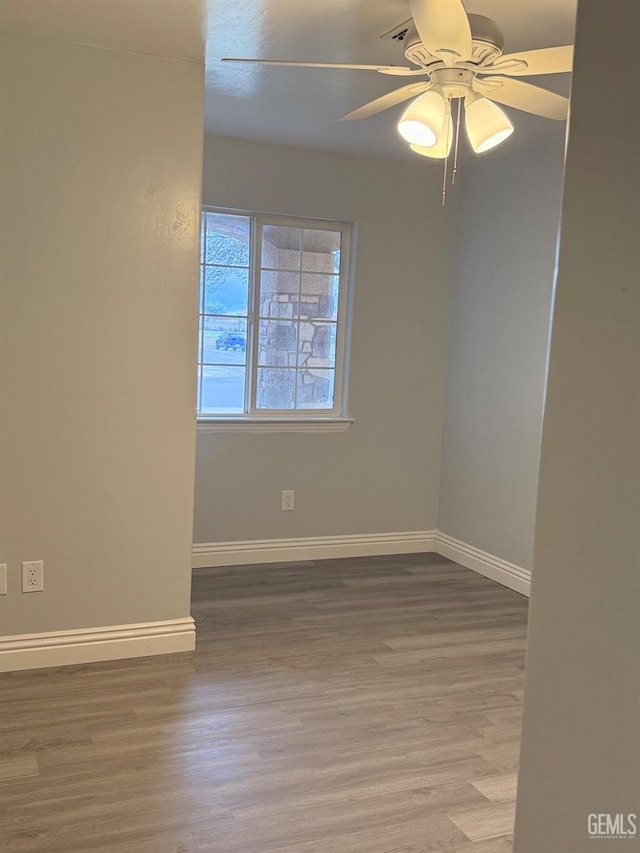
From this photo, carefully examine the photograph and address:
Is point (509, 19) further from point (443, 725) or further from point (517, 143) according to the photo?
point (443, 725)

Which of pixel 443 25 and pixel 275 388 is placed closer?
pixel 443 25

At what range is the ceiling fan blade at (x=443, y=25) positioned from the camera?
2.02 m

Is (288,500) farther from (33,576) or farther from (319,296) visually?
(33,576)

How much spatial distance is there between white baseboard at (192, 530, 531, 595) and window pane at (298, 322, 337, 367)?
3.68ft

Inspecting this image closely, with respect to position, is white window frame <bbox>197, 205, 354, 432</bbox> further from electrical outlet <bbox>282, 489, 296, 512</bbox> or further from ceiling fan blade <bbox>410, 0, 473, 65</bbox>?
ceiling fan blade <bbox>410, 0, 473, 65</bbox>

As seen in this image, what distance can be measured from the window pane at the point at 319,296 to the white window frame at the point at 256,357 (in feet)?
0.13

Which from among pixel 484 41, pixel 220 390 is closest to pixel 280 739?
pixel 484 41

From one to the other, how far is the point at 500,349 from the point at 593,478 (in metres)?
4.23

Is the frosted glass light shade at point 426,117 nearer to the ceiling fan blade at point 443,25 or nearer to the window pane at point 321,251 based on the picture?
the ceiling fan blade at point 443,25

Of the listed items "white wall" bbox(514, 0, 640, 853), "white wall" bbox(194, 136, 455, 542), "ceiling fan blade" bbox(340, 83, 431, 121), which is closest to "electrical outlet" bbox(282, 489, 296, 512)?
"white wall" bbox(194, 136, 455, 542)

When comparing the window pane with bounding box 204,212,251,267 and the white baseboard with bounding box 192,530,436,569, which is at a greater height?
the window pane with bounding box 204,212,251,267

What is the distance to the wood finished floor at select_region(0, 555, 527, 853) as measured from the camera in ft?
7.24

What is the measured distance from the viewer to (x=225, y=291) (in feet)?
15.4

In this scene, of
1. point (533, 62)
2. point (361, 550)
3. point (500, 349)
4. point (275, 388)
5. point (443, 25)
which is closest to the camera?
point (443, 25)
